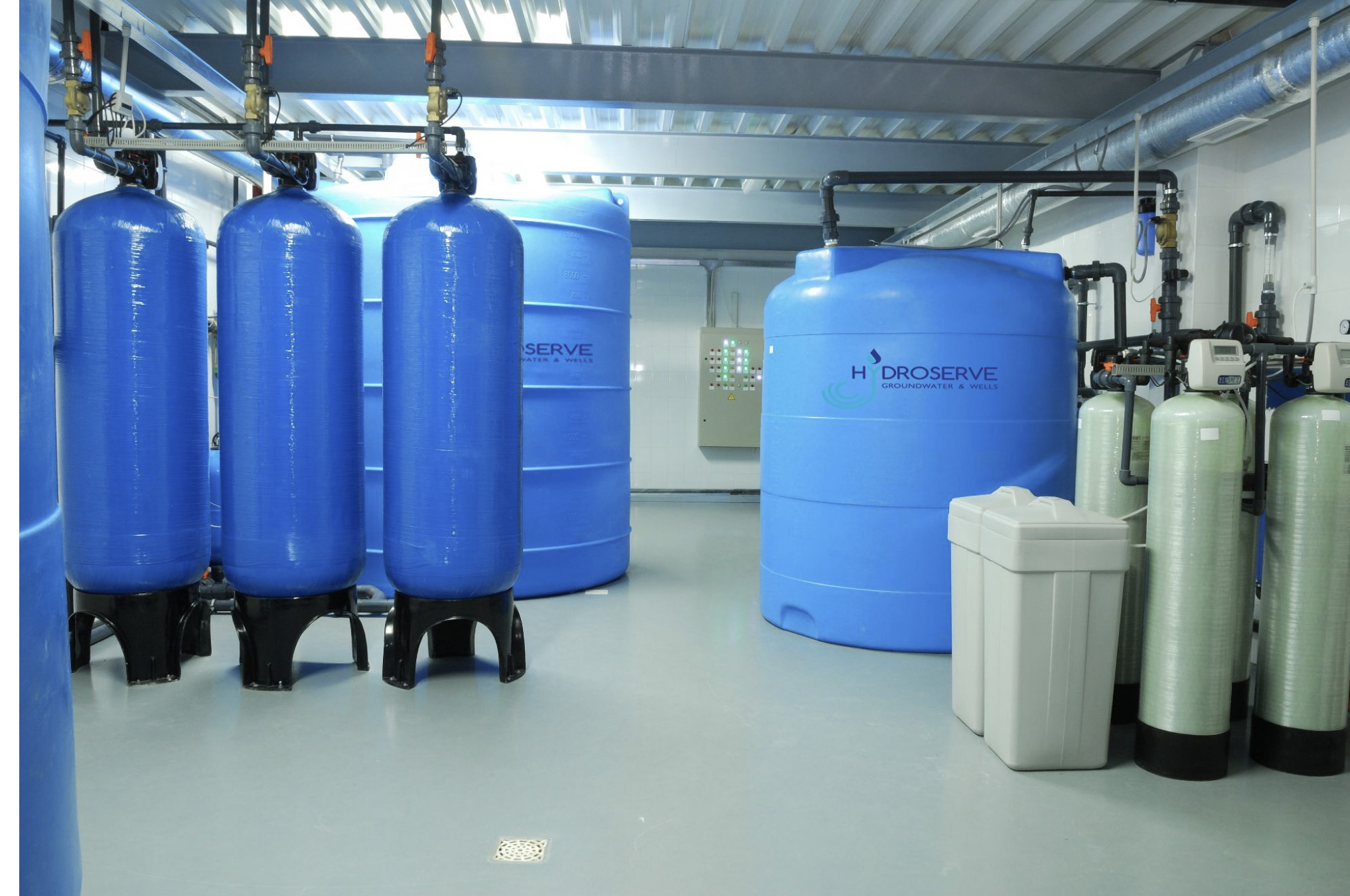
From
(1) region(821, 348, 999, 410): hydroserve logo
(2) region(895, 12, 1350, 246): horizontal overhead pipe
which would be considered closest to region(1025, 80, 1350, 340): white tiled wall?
(2) region(895, 12, 1350, 246): horizontal overhead pipe

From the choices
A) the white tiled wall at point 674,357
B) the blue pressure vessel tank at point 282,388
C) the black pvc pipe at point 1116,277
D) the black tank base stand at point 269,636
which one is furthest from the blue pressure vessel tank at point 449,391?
the white tiled wall at point 674,357

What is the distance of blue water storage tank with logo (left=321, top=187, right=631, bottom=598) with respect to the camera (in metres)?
4.27

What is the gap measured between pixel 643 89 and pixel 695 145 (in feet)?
5.14

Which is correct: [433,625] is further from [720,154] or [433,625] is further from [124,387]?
[720,154]

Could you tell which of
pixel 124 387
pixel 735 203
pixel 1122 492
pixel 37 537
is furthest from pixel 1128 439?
pixel 735 203

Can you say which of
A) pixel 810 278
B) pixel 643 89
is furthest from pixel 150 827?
pixel 643 89

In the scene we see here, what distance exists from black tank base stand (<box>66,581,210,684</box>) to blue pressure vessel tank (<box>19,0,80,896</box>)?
101 inches

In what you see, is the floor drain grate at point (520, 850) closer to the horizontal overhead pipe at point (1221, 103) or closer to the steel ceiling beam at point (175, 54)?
the steel ceiling beam at point (175, 54)

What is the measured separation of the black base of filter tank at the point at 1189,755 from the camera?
2.46 m

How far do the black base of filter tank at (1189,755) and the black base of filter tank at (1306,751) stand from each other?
167mm

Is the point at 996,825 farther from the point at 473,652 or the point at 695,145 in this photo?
the point at 695,145

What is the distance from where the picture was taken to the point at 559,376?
450 centimetres

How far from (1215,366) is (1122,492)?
580 millimetres

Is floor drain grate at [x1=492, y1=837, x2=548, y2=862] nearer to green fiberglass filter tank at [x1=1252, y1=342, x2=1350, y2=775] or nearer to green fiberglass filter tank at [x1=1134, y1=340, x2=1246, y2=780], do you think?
green fiberglass filter tank at [x1=1134, y1=340, x2=1246, y2=780]
